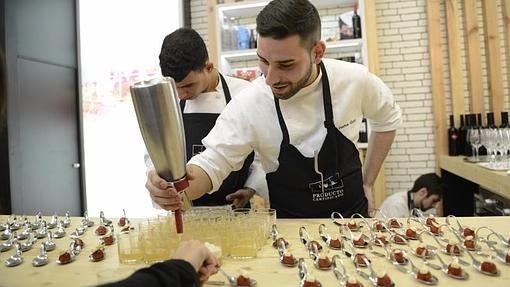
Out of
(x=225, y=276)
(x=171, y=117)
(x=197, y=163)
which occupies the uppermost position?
(x=171, y=117)

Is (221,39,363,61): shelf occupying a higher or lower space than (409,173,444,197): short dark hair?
higher

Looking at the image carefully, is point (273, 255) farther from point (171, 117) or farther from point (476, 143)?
point (476, 143)

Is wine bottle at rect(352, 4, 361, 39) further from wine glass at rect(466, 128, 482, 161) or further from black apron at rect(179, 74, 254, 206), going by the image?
black apron at rect(179, 74, 254, 206)

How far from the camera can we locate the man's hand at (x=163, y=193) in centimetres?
114

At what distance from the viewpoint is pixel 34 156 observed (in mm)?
3635

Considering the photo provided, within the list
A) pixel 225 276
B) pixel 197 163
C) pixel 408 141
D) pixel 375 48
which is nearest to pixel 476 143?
pixel 408 141

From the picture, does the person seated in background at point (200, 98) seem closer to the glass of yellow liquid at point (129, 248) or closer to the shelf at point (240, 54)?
the glass of yellow liquid at point (129, 248)

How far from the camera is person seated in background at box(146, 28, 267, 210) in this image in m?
1.81

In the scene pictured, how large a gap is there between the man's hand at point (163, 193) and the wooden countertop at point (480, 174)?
1820 millimetres

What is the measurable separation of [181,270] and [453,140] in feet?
11.6

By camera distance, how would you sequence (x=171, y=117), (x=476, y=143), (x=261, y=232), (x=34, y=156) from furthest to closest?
(x=34, y=156) < (x=476, y=143) < (x=261, y=232) < (x=171, y=117)

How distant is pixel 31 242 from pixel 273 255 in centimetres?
82

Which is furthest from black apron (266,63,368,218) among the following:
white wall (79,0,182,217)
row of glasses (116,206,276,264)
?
white wall (79,0,182,217)

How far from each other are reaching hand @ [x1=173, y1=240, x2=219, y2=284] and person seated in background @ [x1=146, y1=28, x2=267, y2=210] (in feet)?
3.07
